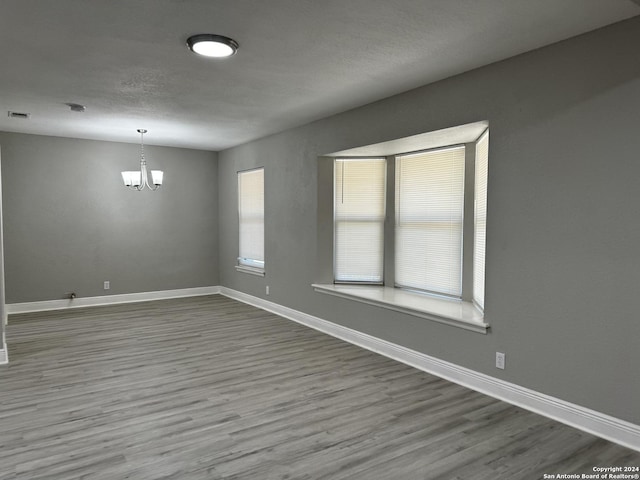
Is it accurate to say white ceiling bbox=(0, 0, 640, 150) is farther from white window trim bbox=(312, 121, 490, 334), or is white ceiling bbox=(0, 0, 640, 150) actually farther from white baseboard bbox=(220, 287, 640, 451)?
white baseboard bbox=(220, 287, 640, 451)

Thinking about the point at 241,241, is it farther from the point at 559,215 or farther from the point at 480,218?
the point at 559,215

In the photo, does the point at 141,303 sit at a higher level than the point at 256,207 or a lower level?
lower

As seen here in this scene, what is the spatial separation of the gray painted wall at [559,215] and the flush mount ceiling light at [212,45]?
1758 millimetres

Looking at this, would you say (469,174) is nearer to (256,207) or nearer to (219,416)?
(219,416)

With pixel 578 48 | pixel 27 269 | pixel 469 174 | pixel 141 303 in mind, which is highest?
pixel 578 48

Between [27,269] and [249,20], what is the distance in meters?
5.43

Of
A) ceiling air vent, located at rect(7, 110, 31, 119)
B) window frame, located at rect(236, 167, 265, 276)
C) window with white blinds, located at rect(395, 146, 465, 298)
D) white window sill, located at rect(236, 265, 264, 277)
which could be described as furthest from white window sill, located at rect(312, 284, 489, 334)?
ceiling air vent, located at rect(7, 110, 31, 119)

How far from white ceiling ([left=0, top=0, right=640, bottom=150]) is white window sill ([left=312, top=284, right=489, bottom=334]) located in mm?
1966

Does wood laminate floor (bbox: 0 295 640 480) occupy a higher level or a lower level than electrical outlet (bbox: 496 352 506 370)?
lower

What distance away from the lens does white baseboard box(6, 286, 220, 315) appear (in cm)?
608

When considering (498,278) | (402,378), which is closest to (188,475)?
(402,378)

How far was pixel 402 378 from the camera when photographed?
3.65m

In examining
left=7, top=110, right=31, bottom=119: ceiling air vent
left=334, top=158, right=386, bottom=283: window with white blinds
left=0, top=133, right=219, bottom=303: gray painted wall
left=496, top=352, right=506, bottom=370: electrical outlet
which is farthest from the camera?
left=0, top=133, right=219, bottom=303: gray painted wall

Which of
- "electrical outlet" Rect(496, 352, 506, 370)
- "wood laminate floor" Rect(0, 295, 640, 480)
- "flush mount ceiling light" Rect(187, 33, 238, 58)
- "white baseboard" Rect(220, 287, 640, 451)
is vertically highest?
"flush mount ceiling light" Rect(187, 33, 238, 58)
